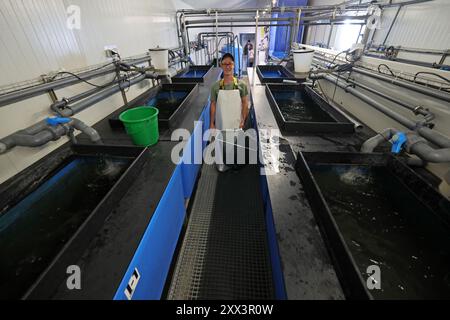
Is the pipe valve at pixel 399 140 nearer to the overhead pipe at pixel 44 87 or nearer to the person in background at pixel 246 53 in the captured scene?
the overhead pipe at pixel 44 87

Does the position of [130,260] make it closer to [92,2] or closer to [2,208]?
[2,208]

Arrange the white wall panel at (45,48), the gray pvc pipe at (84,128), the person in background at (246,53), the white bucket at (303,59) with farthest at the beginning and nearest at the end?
the person in background at (246,53)
the white bucket at (303,59)
the gray pvc pipe at (84,128)
the white wall panel at (45,48)

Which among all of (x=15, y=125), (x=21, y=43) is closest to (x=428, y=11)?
(x=21, y=43)

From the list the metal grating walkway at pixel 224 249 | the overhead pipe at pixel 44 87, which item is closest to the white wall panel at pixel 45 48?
the overhead pipe at pixel 44 87

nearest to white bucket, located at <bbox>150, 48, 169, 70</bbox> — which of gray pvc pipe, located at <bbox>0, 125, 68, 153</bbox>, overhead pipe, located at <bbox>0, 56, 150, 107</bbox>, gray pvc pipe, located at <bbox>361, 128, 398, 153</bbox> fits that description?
overhead pipe, located at <bbox>0, 56, 150, 107</bbox>

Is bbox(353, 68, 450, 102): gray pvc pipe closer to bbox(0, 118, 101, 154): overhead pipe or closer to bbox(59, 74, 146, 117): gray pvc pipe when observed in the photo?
bbox(0, 118, 101, 154): overhead pipe

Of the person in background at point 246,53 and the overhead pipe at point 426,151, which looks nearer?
the overhead pipe at point 426,151

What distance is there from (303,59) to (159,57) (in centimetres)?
197

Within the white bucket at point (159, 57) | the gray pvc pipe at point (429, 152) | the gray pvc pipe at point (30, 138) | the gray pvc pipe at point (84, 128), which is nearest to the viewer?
the gray pvc pipe at point (429, 152)

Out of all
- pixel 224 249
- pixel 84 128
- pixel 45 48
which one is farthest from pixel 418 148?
pixel 45 48

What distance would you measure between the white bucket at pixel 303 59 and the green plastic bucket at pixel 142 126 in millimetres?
2259

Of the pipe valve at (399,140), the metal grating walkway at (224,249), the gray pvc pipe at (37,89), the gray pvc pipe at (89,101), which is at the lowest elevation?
the metal grating walkway at (224,249)

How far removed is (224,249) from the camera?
1.59m

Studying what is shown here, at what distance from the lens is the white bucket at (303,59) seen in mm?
2658
